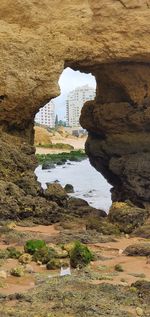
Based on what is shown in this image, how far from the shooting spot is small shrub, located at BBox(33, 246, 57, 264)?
1338 centimetres

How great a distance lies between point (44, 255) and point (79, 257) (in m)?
0.94

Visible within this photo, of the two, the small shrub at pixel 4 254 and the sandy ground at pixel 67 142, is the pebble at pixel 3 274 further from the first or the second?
the sandy ground at pixel 67 142

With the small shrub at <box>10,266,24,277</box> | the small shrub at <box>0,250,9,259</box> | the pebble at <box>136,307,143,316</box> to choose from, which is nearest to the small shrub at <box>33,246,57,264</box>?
the small shrub at <box>0,250,9,259</box>

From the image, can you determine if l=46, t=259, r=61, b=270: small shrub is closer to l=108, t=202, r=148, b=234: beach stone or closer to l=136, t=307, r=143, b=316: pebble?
l=136, t=307, r=143, b=316: pebble

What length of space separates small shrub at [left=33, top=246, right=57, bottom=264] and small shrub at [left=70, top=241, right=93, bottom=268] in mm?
548

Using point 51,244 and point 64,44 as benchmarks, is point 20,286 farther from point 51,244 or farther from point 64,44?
point 64,44

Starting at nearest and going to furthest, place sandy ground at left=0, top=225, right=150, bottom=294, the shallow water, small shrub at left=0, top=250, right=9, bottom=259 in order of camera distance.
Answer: sandy ground at left=0, top=225, right=150, bottom=294 < small shrub at left=0, top=250, right=9, bottom=259 < the shallow water

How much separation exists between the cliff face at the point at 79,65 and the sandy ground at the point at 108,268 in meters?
5.03

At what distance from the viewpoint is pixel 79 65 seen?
72.7 feet

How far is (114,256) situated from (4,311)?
605 centimetres

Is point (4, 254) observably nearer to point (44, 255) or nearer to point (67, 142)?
point (44, 255)

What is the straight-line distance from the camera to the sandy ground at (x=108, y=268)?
11320 mm

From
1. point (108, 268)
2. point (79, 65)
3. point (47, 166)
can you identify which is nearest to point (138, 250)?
point (108, 268)

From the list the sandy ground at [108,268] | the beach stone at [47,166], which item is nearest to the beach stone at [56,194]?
the sandy ground at [108,268]
